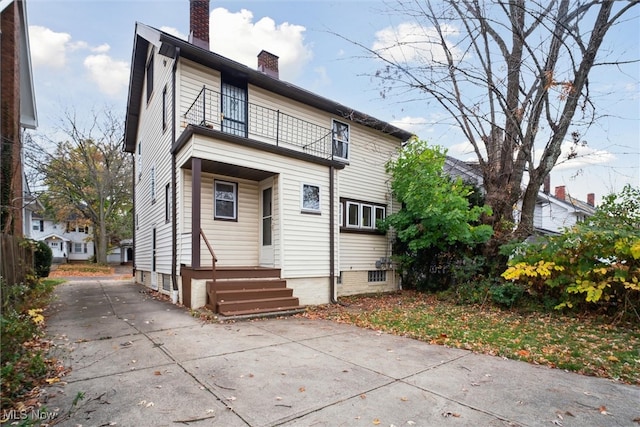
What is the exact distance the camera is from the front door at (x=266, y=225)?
31.6ft

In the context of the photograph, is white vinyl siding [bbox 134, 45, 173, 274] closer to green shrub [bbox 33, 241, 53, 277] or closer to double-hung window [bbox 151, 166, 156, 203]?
double-hung window [bbox 151, 166, 156, 203]

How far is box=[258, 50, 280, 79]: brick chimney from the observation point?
40.7 feet

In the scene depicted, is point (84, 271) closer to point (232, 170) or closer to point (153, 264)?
point (153, 264)

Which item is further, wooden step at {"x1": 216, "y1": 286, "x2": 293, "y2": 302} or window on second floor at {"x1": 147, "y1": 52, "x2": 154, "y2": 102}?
window on second floor at {"x1": 147, "y1": 52, "x2": 154, "y2": 102}

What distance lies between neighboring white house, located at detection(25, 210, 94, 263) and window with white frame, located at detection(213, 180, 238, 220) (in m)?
37.4

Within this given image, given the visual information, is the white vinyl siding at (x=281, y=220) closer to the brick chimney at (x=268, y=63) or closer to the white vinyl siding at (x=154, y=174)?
the white vinyl siding at (x=154, y=174)

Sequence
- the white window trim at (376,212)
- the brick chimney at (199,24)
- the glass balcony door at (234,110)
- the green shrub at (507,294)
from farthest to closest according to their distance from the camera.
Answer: the white window trim at (376,212), the brick chimney at (199,24), the glass balcony door at (234,110), the green shrub at (507,294)

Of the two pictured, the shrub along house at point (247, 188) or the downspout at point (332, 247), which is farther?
the downspout at point (332, 247)

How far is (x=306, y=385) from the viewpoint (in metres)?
3.60

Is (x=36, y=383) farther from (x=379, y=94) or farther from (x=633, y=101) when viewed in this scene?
(x=633, y=101)

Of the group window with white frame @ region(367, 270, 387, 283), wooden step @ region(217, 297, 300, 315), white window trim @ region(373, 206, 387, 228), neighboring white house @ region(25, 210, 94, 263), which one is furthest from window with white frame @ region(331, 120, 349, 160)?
neighboring white house @ region(25, 210, 94, 263)

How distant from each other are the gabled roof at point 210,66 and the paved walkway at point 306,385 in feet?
21.7

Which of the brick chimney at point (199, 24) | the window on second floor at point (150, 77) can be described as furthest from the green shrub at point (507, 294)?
the window on second floor at point (150, 77)

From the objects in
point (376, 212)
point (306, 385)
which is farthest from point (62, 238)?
point (306, 385)
